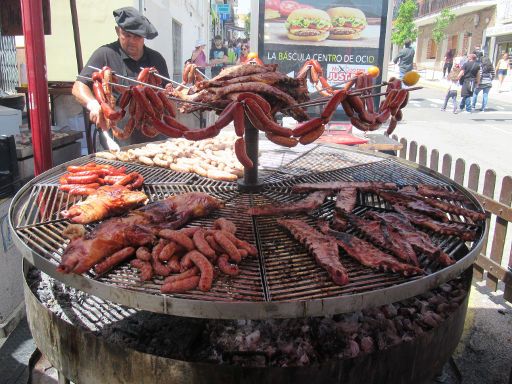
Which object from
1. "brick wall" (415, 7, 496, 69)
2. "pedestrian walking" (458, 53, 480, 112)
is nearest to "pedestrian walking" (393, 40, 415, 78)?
"pedestrian walking" (458, 53, 480, 112)

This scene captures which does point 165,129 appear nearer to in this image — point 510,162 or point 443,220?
point 443,220

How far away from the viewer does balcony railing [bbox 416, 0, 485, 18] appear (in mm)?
43991

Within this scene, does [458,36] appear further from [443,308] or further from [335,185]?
[443,308]

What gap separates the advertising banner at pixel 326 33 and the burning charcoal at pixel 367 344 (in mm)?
6470

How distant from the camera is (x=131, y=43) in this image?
5828mm

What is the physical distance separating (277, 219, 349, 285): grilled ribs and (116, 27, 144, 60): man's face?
13.3 feet

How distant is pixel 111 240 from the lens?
2.39m

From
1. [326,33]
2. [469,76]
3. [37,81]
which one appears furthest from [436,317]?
[469,76]

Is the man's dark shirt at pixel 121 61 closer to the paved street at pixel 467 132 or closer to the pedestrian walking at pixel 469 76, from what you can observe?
the paved street at pixel 467 132

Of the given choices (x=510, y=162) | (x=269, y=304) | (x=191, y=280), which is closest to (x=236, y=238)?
(x=191, y=280)

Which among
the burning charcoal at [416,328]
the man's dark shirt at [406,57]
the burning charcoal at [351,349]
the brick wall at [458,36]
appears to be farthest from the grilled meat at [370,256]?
the brick wall at [458,36]

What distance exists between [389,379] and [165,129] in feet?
6.44

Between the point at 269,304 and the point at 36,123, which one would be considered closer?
the point at 269,304

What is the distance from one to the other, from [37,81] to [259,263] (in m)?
2.68
